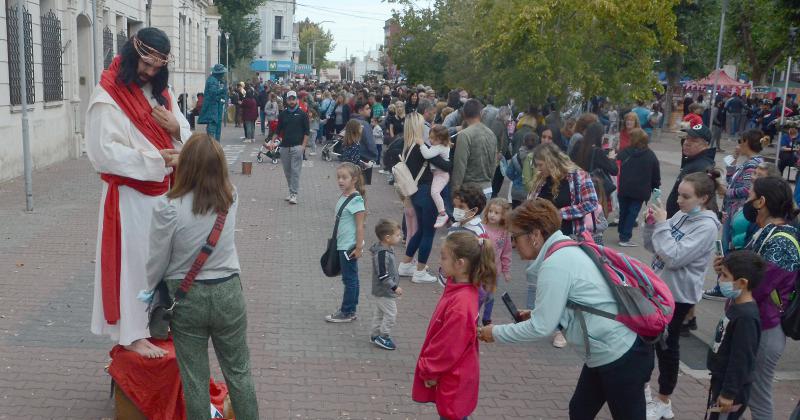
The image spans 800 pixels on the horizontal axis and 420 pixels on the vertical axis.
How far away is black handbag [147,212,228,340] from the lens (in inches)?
139

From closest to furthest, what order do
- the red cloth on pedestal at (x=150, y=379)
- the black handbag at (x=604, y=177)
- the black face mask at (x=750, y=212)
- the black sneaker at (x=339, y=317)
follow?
the red cloth on pedestal at (x=150, y=379)
the black face mask at (x=750, y=212)
the black sneaker at (x=339, y=317)
the black handbag at (x=604, y=177)

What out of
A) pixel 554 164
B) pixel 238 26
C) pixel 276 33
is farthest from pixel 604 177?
pixel 276 33

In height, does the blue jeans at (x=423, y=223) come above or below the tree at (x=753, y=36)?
below

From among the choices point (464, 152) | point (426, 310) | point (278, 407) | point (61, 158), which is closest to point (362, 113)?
point (61, 158)

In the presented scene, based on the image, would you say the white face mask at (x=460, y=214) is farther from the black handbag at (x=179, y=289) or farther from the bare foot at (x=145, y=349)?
the black handbag at (x=179, y=289)

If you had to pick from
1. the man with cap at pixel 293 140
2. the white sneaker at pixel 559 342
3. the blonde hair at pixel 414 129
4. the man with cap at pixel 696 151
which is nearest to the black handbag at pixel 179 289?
the white sneaker at pixel 559 342

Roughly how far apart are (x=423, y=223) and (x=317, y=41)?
119889mm

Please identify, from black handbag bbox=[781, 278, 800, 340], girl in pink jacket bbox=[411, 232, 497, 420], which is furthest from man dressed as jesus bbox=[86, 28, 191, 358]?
black handbag bbox=[781, 278, 800, 340]

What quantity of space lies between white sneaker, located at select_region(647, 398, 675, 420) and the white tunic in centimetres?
326

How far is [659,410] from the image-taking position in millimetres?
5102

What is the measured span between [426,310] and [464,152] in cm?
208

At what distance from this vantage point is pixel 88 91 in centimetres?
1991

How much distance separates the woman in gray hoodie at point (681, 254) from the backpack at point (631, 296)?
1401mm

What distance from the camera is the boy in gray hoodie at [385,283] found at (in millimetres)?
6023
